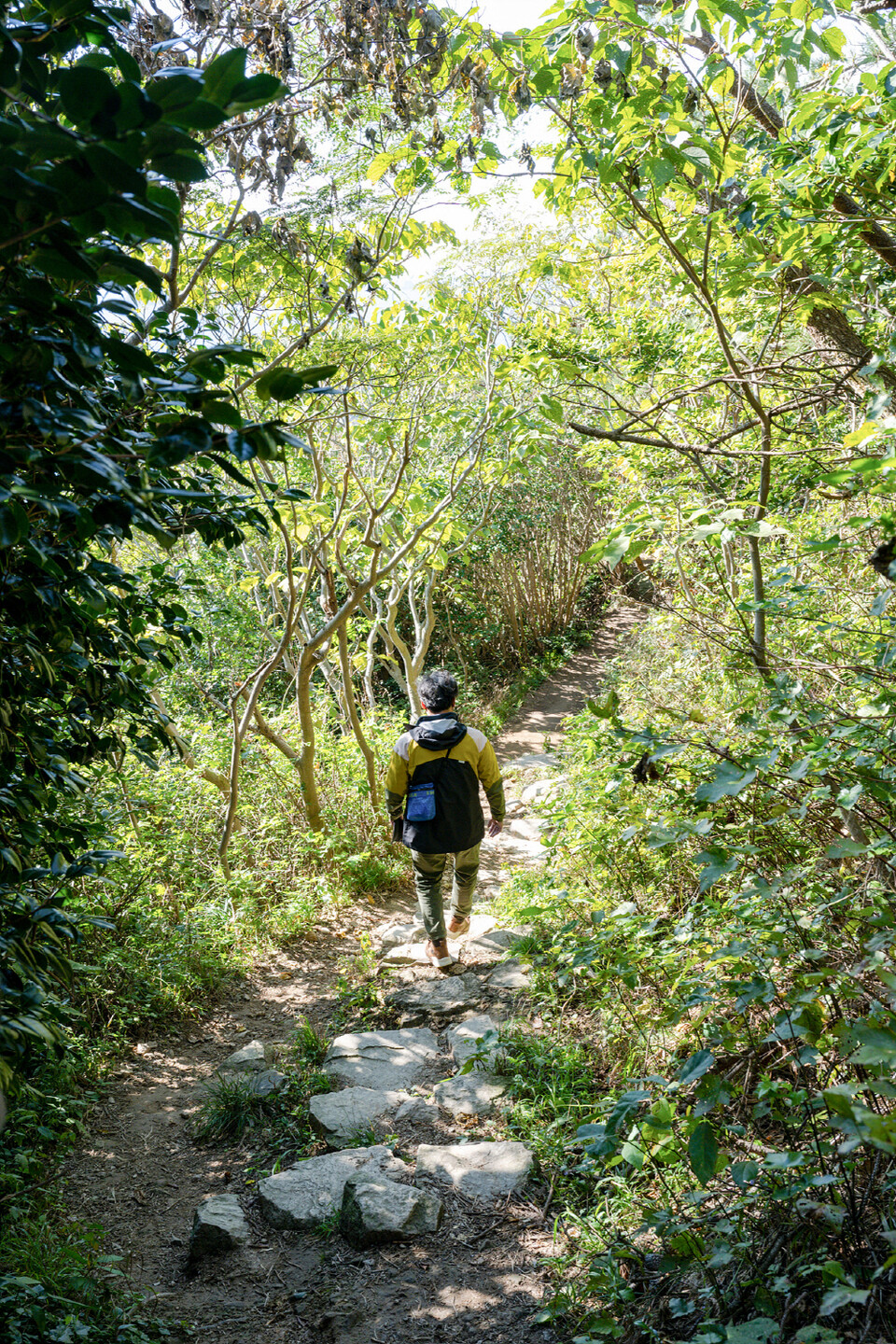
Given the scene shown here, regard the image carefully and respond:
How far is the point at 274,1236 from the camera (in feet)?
9.73

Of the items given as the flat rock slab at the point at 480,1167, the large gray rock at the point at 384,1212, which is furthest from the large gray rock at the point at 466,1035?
the large gray rock at the point at 384,1212

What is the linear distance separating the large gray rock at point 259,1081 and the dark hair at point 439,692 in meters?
2.03

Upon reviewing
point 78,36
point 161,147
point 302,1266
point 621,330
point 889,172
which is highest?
point 621,330

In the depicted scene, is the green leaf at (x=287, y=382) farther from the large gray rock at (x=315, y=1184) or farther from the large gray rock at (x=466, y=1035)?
the large gray rock at (x=466, y=1035)

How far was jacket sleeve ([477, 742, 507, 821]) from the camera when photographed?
4.71 m

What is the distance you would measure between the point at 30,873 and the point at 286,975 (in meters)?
3.75

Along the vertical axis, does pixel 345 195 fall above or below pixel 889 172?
above

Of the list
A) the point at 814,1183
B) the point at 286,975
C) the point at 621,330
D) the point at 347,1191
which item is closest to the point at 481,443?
the point at 621,330

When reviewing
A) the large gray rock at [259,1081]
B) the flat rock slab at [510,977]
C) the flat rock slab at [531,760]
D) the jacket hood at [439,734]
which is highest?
the jacket hood at [439,734]

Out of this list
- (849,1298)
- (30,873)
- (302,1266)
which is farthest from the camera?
(302,1266)

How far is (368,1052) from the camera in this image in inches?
160

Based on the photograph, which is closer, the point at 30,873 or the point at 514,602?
the point at 30,873

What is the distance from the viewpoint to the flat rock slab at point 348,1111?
11.3ft

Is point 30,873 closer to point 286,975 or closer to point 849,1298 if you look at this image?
point 849,1298
